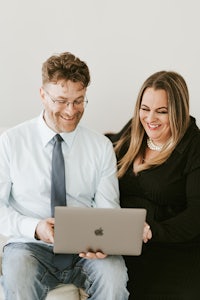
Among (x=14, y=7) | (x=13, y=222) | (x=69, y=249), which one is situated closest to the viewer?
(x=69, y=249)

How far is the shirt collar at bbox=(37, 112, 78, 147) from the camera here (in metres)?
1.97

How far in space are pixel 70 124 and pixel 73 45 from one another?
732mm

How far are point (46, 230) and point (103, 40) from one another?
1.14m

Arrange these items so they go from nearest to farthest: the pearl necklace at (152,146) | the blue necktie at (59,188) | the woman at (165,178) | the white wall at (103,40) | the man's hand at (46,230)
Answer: the man's hand at (46,230) → the blue necktie at (59,188) → the woman at (165,178) → the pearl necklace at (152,146) → the white wall at (103,40)

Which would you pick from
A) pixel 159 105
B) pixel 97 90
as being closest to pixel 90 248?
pixel 159 105

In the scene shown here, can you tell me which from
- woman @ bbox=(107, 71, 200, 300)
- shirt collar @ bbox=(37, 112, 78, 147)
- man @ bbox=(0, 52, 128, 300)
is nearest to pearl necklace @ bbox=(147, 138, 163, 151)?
woman @ bbox=(107, 71, 200, 300)

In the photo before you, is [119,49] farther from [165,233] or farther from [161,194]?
[165,233]

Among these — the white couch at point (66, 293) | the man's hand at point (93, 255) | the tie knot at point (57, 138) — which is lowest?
the white couch at point (66, 293)

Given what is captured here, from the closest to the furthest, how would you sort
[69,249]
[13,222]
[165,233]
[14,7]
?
[69,249] → [13,222] → [165,233] → [14,7]

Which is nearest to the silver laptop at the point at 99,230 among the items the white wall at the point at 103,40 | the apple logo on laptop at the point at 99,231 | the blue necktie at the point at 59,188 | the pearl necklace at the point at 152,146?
the apple logo on laptop at the point at 99,231

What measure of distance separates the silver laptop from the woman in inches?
9.0

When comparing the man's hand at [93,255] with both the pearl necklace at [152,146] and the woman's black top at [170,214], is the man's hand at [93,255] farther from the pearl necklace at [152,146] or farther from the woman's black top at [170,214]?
the pearl necklace at [152,146]

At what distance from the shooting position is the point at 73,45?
253 cm

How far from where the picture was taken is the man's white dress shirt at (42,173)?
1.92 meters
